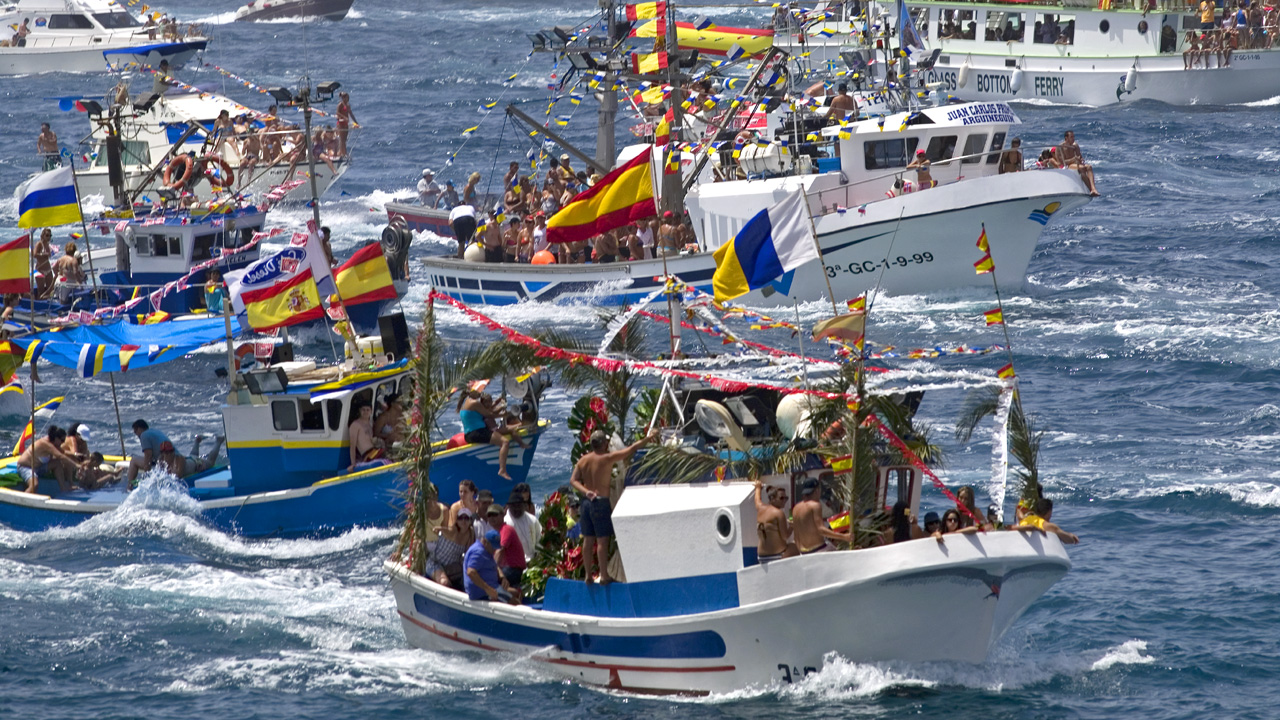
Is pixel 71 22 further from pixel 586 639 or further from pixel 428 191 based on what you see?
pixel 586 639

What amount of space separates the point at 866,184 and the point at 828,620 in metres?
20.5

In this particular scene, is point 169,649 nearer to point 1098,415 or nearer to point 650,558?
point 650,558

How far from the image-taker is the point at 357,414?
23922 mm

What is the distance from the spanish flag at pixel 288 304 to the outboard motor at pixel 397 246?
12.4 m

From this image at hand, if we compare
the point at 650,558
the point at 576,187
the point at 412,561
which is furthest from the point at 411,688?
the point at 576,187

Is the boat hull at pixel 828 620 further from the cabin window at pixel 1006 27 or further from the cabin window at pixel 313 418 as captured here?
the cabin window at pixel 1006 27

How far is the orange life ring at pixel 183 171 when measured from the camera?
1574 inches

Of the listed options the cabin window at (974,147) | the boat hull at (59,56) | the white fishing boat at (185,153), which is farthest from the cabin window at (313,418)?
the boat hull at (59,56)

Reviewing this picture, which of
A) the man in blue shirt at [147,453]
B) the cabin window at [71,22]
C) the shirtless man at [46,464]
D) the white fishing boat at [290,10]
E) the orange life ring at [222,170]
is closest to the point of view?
the man in blue shirt at [147,453]

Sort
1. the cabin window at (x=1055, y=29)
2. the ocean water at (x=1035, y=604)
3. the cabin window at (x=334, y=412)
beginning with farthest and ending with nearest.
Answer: the cabin window at (x=1055, y=29)
the cabin window at (x=334, y=412)
the ocean water at (x=1035, y=604)

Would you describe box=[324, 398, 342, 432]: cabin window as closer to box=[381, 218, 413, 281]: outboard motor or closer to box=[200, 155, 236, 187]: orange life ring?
box=[381, 218, 413, 281]: outboard motor

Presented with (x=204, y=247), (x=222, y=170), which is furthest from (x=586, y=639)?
(x=222, y=170)

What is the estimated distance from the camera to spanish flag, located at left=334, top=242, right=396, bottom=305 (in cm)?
2409

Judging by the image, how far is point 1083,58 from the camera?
214ft
